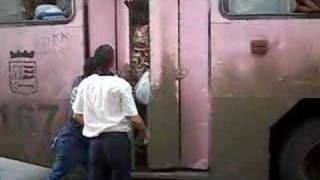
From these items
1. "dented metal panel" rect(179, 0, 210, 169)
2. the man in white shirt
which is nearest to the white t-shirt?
the man in white shirt

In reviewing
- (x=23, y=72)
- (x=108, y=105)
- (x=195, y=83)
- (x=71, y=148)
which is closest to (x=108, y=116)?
(x=108, y=105)

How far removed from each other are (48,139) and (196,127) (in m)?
1.56

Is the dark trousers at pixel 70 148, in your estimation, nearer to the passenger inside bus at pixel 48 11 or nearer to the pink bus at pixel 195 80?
the pink bus at pixel 195 80

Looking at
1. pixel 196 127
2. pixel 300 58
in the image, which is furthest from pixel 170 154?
pixel 300 58

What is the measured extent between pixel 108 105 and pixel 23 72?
166 cm

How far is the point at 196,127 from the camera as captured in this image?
26.3 ft

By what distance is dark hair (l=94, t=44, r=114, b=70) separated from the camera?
279 inches

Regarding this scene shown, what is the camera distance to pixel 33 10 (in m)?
8.34

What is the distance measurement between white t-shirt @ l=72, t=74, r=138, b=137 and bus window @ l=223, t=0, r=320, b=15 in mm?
1508

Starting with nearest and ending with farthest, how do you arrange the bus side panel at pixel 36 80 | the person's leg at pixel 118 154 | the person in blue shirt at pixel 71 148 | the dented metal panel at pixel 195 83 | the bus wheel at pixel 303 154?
the person's leg at pixel 118 154, the person in blue shirt at pixel 71 148, the bus wheel at pixel 303 154, the dented metal panel at pixel 195 83, the bus side panel at pixel 36 80

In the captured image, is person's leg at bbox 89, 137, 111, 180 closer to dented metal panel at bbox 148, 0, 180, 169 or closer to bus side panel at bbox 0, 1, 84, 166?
dented metal panel at bbox 148, 0, 180, 169

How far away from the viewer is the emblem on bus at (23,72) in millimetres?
→ 8289

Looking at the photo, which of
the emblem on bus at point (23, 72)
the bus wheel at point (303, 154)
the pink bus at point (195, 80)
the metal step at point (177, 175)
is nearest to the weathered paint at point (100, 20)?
the pink bus at point (195, 80)

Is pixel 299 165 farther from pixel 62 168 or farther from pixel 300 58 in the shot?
pixel 62 168
